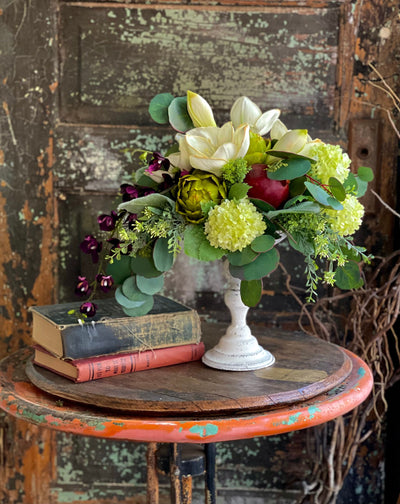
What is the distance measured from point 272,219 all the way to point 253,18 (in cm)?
82

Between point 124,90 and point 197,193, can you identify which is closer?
point 197,193

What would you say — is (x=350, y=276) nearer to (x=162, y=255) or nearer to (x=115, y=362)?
(x=162, y=255)

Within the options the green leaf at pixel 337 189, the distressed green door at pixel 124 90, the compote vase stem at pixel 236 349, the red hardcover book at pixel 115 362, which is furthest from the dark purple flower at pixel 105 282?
the distressed green door at pixel 124 90

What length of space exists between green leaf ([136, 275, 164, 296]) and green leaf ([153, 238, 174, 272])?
5cm

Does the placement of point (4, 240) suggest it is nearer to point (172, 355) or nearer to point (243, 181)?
point (172, 355)

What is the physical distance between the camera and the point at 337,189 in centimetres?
103

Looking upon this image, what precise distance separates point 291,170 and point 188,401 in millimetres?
426

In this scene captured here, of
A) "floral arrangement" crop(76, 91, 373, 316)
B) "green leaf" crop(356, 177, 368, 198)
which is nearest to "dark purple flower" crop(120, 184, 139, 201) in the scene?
"floral arrangement" crop(76, 91, 373, 316)

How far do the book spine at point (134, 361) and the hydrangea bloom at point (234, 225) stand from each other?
0.93ft

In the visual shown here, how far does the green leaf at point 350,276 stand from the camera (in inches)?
45.5

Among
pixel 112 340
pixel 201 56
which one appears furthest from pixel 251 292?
pixel 201 56

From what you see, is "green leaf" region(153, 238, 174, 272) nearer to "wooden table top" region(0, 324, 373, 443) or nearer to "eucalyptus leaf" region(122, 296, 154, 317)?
"eucalyptus leaf" region(122, 296, 154, 317)

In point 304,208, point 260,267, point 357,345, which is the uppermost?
point 304,208

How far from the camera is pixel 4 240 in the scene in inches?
67.4
